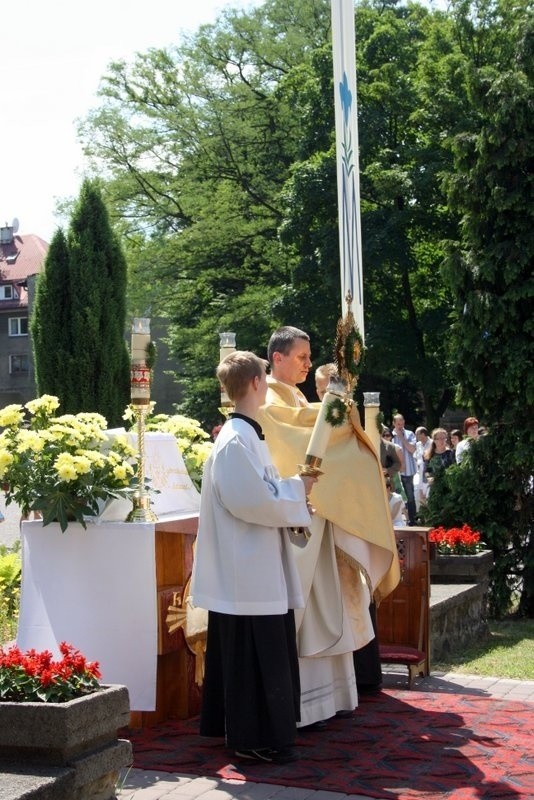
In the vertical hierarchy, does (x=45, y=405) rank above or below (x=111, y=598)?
above

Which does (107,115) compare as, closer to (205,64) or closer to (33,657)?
(205,64)

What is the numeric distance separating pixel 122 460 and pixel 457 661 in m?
3.54

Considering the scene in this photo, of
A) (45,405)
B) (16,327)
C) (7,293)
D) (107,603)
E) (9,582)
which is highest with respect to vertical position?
(7,293)

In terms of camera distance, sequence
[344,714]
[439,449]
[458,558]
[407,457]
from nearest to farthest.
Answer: [344,714] < [458,558] < [439,449] < [407,457]

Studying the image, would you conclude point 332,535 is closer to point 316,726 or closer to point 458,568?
point 316,726

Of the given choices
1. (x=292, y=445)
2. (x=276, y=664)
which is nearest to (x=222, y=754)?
(x=276, y=664)

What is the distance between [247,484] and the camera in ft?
17.3

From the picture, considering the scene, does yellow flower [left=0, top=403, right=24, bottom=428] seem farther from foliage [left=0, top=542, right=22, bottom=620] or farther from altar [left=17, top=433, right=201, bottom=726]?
foliage [left=0, top=542, right=22, bottom=620]

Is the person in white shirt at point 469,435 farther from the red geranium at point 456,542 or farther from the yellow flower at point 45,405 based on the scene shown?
the yellow flower at point 45,405

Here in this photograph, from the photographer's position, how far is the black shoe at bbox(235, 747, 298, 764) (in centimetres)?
540

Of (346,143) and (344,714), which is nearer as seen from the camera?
(344,714)

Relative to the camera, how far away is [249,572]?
5344 mm

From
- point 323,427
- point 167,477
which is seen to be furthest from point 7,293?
point 323,427

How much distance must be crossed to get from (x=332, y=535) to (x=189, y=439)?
75.4 inches
